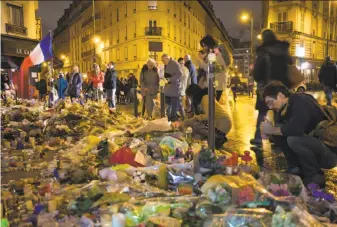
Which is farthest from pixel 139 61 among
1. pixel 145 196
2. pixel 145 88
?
pixel 145 196

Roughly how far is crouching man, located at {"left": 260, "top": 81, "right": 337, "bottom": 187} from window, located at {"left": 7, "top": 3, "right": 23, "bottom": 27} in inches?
1109

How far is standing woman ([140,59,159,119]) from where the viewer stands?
35.3 ft

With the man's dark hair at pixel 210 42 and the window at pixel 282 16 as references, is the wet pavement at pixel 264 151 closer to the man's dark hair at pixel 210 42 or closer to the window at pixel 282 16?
the man's dark hair at pixel 210 42

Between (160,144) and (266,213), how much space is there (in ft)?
8.67

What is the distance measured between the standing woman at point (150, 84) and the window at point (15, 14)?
21760 mm

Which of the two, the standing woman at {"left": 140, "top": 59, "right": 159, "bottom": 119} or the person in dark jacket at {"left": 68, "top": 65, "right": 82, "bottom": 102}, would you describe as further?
the person in dark jacket at {"left": 68, "top": 65, "right": 82, "bottom": 102}

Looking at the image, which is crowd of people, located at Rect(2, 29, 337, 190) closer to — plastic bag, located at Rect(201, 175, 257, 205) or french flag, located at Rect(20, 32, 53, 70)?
plastic bag, located at Rect(201, 175, 257, 205)

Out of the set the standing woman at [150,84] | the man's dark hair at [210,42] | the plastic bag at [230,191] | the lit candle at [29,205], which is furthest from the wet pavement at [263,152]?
the lit candle at [29,205]

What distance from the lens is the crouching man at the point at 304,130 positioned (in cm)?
448

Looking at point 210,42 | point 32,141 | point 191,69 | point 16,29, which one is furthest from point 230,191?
point 16,29

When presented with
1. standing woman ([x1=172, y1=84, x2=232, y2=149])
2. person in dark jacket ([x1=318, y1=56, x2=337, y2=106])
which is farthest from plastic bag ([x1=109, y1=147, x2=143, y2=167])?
person in dark jacket ([x1=318, y1=56, x2=337, y2=106])

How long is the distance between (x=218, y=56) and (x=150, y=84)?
168 inches

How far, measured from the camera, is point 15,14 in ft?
96.3

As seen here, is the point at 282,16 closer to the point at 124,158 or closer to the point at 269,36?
the point at 269,36
